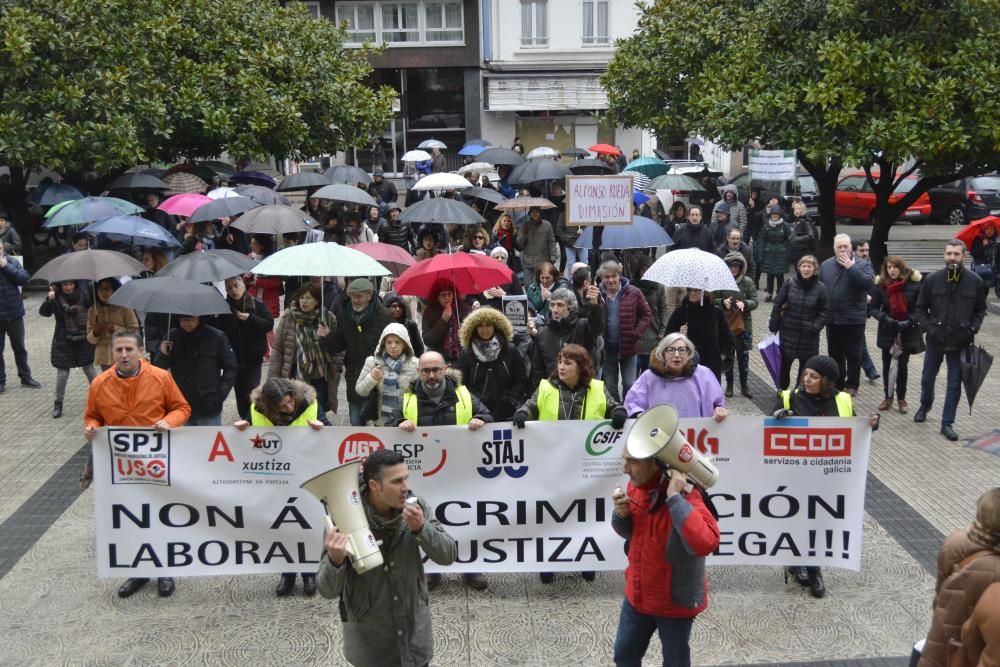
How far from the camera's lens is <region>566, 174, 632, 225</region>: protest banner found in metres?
10.6

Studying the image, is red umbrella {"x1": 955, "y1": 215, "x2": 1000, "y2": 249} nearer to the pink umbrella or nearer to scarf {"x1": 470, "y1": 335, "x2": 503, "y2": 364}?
scarf {"x1": 470, "y1": 335, "x2": 503, "y2": 364}

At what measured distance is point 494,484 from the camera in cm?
668

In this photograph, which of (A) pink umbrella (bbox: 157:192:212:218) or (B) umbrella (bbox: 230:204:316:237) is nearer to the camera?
(B) umbrella (bbox: 230:204:316:237)

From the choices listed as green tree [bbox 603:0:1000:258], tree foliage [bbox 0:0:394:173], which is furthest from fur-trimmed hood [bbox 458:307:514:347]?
tree foliage [bbox 0:0:394:173]

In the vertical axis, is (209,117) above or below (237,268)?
above

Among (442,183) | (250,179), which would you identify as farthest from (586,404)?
(250,179)

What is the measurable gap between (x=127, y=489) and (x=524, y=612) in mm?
2516

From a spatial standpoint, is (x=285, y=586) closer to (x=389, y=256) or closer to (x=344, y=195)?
(x=389, y=256)

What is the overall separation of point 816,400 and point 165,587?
418 cm

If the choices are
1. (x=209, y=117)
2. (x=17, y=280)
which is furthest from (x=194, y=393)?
(x=209, y=117)

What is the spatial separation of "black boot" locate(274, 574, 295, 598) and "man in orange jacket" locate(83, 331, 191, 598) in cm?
67

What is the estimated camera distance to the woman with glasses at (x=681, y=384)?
693 centimetres

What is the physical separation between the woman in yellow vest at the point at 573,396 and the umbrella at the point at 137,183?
42.2 ft

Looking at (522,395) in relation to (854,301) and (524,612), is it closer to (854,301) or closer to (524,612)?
(524,612)
